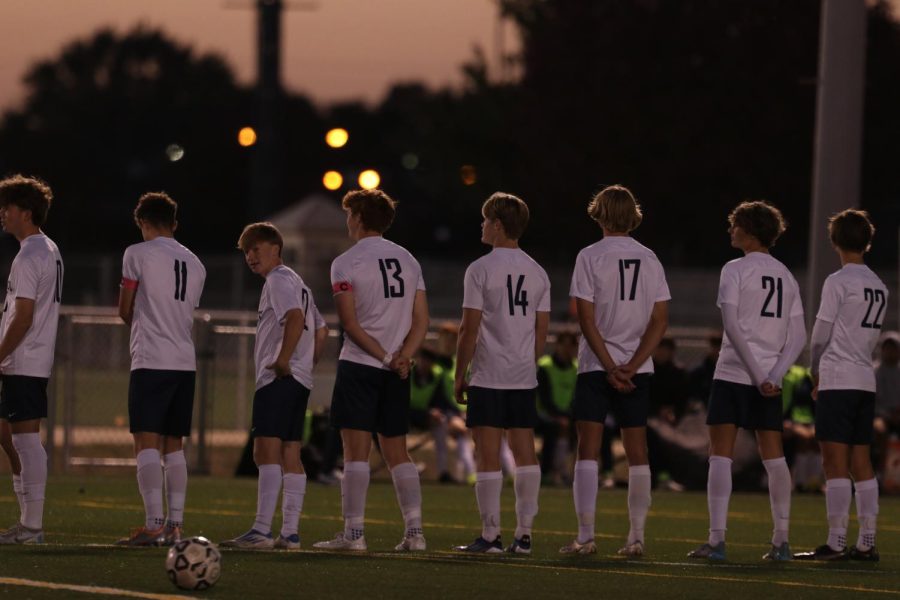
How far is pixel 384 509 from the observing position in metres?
15.8

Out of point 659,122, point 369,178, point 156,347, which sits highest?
point 659,122

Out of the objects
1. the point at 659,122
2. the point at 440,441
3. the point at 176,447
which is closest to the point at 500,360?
the point at 176,447

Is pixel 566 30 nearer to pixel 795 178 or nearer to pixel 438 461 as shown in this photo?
pixel 795 178

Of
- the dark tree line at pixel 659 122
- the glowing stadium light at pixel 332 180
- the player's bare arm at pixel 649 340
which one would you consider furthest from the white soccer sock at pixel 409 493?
the dark tree line at pixel 659 122

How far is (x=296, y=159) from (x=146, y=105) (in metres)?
8.75

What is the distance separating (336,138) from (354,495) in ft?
43.0

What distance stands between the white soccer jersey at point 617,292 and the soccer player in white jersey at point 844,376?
1.03 meters

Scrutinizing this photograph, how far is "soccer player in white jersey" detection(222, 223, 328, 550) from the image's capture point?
10.9 meters

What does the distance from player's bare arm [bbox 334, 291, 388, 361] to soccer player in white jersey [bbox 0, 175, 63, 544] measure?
5.19 feet

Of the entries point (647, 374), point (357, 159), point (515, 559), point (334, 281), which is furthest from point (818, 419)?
point (357, 159)

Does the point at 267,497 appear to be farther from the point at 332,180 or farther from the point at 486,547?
the point at 332,180

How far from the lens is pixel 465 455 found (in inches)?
794

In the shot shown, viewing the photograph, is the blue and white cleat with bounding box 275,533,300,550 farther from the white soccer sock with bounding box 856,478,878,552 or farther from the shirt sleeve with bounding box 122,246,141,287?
the white soccer sock with bounding box 856,478,878,552

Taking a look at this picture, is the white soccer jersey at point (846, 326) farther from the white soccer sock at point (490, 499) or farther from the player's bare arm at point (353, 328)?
the player's bare arm at point (353, 328)
